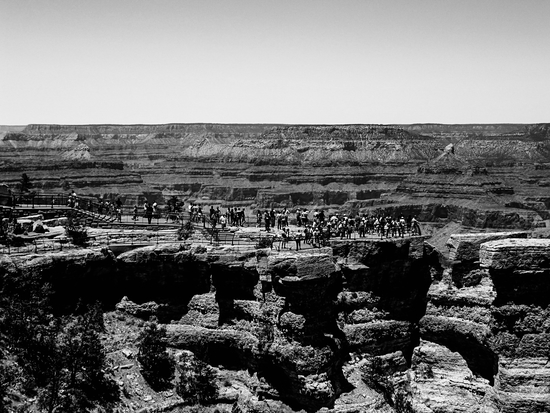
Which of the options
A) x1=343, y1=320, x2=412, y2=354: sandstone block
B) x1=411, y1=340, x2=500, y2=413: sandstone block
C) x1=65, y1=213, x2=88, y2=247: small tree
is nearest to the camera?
x1=411, y1=340, x2=500, y2=413: sandstone block

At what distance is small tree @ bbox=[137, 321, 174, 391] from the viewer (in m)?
36.7

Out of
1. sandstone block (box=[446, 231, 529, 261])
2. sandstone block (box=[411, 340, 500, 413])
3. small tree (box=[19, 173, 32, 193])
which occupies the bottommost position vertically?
sandstone block (box=[411, 340, 500, 413])

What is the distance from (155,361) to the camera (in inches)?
1452

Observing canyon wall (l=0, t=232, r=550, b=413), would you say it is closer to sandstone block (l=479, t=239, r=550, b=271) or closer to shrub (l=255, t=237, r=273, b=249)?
sandstone block (l=479, t=239, r=550, b=271)

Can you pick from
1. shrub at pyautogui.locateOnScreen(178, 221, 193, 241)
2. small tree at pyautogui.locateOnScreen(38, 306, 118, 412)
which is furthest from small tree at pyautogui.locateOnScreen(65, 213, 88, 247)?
small tree at pyautogui.locateOnScreen(38, 306, 118, 412)

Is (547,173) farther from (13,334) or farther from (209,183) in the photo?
(13,334)

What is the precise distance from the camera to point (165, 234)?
45562mm

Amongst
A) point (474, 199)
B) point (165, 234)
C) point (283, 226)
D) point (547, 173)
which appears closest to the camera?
point (165, 234)

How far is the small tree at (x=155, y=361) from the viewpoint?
3666 centimetres

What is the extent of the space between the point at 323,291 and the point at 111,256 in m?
11.7

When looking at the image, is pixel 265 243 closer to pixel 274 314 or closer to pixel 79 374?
pixel 274 314

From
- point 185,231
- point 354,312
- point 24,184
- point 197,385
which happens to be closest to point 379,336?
point 354,312

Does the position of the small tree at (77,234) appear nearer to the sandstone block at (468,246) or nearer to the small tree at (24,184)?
the sandstone block at (468,246)

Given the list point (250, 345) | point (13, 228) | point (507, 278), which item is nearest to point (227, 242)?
point (250, 345)
